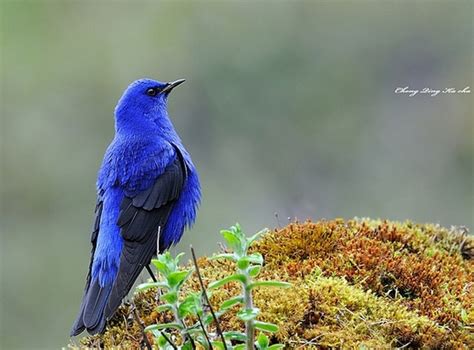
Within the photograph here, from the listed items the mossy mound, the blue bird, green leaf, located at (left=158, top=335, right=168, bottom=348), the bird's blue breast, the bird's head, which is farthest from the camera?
the bird's head

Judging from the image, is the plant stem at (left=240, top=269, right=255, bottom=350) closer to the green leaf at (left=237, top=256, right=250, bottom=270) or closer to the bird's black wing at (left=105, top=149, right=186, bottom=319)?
the green leaf at (left=237, top=256, right=250, bottom=270)

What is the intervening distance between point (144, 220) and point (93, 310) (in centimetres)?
125

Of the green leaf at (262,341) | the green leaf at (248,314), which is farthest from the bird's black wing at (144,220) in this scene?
the green leaf at (248,314)

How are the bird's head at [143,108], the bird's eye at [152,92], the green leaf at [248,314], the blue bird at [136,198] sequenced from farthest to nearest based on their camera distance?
the bird's eye at [152,92] < the bird's head at [143,108] < the blue bird at [136,198] < the green leaf at [248,314]

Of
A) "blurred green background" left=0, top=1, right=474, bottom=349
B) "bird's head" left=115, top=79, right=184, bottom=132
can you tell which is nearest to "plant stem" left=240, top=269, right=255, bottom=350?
"bird's head" left=115, top=79, right=184, bottom=132

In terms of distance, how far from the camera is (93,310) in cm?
504

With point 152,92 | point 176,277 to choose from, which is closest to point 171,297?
point 176,277

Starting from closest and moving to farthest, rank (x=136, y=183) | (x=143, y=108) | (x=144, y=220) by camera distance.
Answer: (x=144, y=220)
(x=136, y=183)
(x=143, y=108)

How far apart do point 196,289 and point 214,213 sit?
9.17 metres

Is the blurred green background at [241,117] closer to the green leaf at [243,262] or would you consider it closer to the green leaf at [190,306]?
the green leaf at [190,306]

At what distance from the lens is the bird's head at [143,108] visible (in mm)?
7098

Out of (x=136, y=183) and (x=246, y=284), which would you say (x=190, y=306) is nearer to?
(x=246, y=284)

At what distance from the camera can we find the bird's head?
710 cm

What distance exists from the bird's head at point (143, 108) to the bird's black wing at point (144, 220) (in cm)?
52
